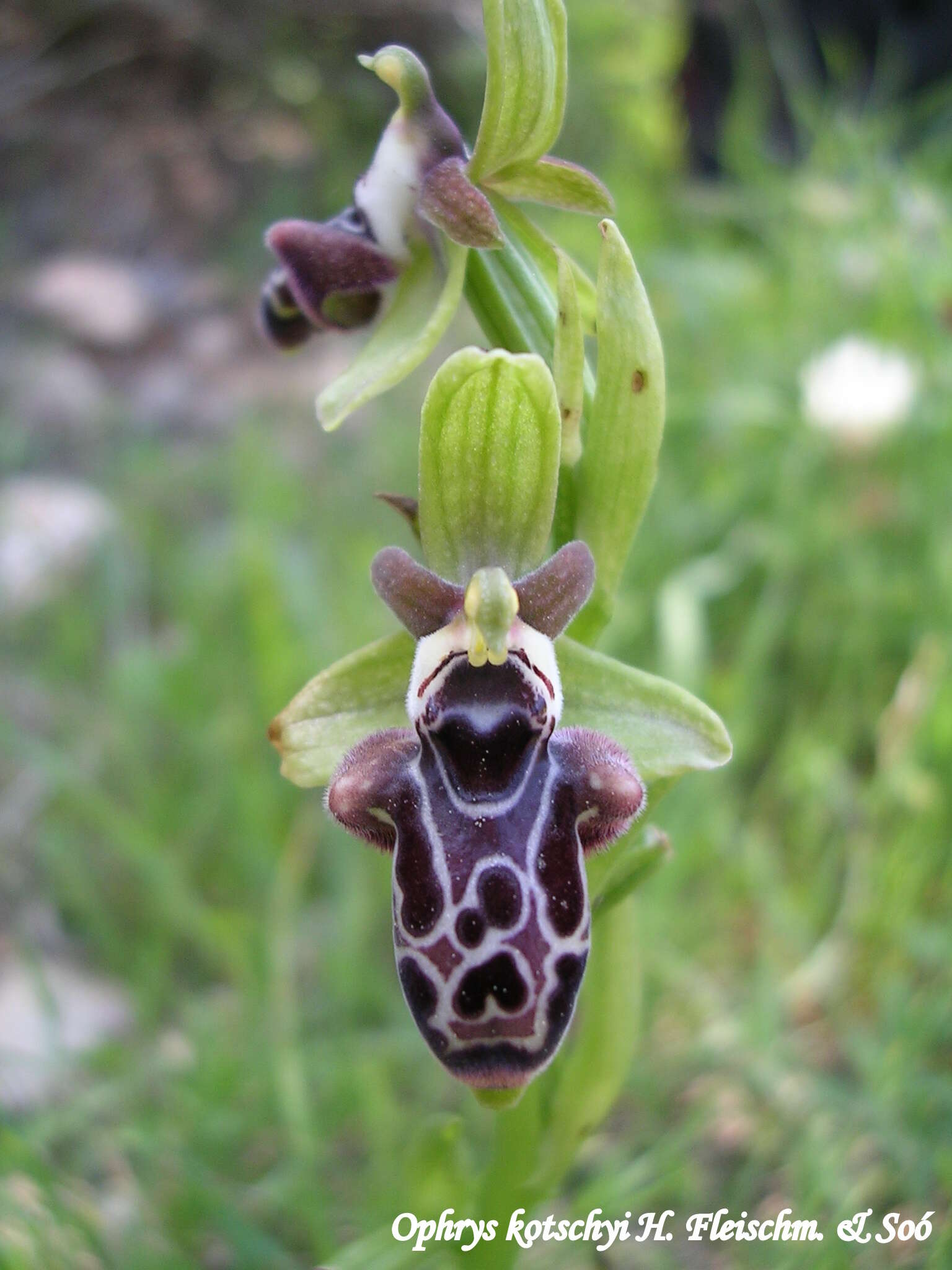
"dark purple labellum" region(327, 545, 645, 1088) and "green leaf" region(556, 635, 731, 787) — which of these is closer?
"dark purple labellum" region(327, 545, 645, 1088)

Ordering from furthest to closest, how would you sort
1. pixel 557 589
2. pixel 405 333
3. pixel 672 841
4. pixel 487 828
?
pixel 672 841 → pixel 405 333 → pixel 557 589 → pixel 487 828

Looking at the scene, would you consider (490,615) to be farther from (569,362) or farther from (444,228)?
(444,228)

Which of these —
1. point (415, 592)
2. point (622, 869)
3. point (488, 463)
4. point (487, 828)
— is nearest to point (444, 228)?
point (488, 463)

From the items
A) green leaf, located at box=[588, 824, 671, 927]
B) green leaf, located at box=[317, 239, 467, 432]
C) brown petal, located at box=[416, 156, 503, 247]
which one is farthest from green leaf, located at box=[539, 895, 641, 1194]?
brown petal, located at box=[416, 156, 503, 247]

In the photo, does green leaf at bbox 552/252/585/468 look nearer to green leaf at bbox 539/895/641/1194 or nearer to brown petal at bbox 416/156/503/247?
brown petal at bbox 416/156/503/247

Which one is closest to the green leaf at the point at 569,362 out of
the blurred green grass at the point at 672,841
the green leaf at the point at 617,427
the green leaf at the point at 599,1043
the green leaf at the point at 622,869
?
the green leaf at the point at 617,427

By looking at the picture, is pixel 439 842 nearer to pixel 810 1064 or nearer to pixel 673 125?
pixel 810 1064
